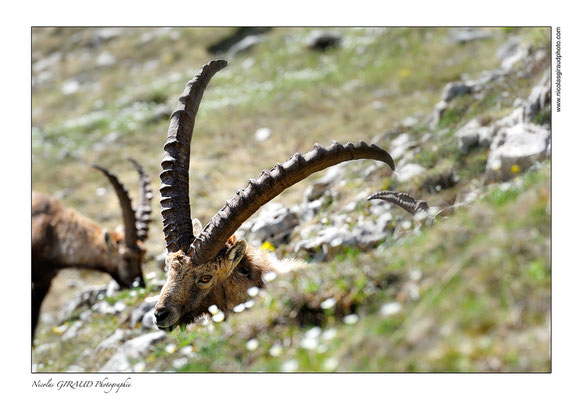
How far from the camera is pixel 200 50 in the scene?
2612cm

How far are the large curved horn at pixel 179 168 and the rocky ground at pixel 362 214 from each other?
43.7 inches

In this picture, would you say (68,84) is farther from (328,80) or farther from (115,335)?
(115,335)

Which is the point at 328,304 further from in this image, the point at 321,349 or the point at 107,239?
the point at 107,239

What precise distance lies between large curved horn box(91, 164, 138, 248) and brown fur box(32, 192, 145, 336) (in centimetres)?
20

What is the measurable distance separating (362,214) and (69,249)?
6.72 metres

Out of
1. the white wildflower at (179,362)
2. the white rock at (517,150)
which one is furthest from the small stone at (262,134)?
the white wildflower at (179,362)

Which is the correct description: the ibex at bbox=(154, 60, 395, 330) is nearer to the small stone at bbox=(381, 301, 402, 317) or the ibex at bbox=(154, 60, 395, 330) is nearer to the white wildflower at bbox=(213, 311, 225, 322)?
the white wildflower at bbox=(213, 311, 225, 322)

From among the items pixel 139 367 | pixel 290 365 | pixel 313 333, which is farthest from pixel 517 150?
pixel 139 367

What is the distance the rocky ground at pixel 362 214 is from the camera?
13.4 feet

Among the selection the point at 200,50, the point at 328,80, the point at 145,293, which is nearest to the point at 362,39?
the point at 328,80

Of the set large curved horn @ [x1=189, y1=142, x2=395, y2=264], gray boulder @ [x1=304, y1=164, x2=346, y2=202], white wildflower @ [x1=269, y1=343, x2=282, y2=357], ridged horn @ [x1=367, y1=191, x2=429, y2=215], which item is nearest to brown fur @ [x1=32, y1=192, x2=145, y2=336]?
gray boulder @ [x1=304, y1=164, x2=346, y2=202]

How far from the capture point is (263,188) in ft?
21.4

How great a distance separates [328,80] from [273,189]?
1500cm

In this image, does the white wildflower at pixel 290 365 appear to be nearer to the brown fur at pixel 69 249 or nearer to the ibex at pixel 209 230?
the ibex at pixel 209 230
